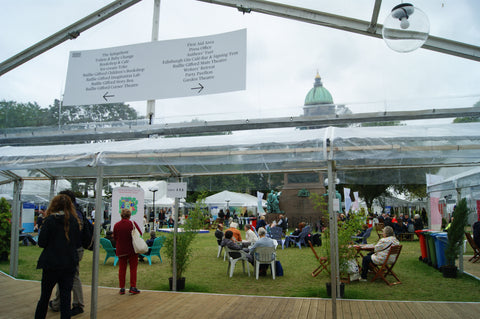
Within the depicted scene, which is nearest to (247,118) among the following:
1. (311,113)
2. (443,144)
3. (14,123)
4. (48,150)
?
(311,113)

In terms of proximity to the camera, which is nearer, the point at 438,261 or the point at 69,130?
the point at 438,261

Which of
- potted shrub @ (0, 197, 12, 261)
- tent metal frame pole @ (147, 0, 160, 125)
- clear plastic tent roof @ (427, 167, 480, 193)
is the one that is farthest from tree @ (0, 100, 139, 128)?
clear plastic tent roof @ (427, 167, 480, 193)

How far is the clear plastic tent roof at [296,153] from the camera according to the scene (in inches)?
222

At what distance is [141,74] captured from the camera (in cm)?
1133

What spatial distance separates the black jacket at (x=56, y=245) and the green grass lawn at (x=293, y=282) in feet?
11.2

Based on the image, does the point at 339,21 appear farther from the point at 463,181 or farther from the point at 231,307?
the point at 231,307

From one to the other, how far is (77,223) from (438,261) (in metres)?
8.71

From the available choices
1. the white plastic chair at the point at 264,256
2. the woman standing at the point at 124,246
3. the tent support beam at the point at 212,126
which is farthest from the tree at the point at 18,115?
the white plastic chair at the point at 264,256

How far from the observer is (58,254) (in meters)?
3.99

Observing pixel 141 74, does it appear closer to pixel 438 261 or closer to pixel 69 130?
pixel 69 130

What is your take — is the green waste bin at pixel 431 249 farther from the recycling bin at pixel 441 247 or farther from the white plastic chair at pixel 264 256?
the white plastic chair at pixel 264 256

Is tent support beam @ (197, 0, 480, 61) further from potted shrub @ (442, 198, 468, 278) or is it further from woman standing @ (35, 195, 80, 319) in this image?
woman standing @ (35, 195, 80, 319)

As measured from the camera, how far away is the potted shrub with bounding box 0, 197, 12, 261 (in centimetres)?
1043

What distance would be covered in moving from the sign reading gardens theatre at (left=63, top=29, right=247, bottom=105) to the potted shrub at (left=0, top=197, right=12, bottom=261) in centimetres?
368
